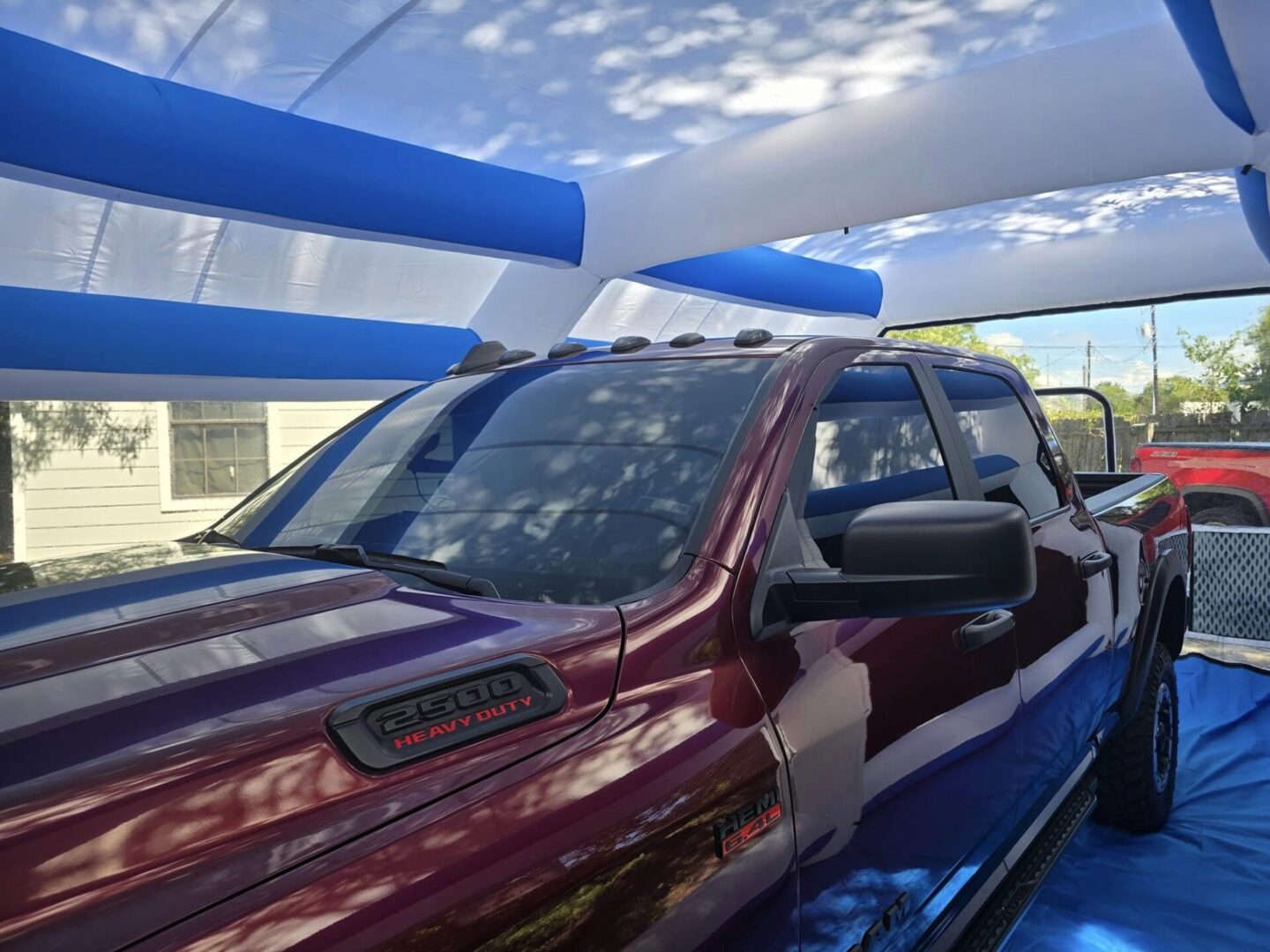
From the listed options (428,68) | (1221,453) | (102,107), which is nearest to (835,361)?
(102,107)

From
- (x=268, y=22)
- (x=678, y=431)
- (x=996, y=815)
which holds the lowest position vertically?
(x=996, y=815)

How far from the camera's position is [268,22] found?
23.3 feet

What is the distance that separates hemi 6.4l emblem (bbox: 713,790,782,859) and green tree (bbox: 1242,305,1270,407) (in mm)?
44165

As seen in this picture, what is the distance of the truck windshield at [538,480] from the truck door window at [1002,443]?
93cm

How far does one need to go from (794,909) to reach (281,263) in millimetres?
11185

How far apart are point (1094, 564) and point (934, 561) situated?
1803 mm

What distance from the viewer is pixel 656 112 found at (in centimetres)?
933

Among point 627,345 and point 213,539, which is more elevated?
point 627,345

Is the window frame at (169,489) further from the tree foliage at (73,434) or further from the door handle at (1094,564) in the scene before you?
the door handle at (1094,564)

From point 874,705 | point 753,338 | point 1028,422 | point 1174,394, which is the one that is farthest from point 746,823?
point 1174,394

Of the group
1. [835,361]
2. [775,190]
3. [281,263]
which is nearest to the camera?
[835,361]

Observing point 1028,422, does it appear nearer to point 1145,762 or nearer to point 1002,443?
point 1002,443

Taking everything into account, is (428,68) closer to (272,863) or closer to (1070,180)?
(1070,180)

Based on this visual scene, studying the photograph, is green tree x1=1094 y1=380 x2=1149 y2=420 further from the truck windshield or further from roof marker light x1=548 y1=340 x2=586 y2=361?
the truck windshield
